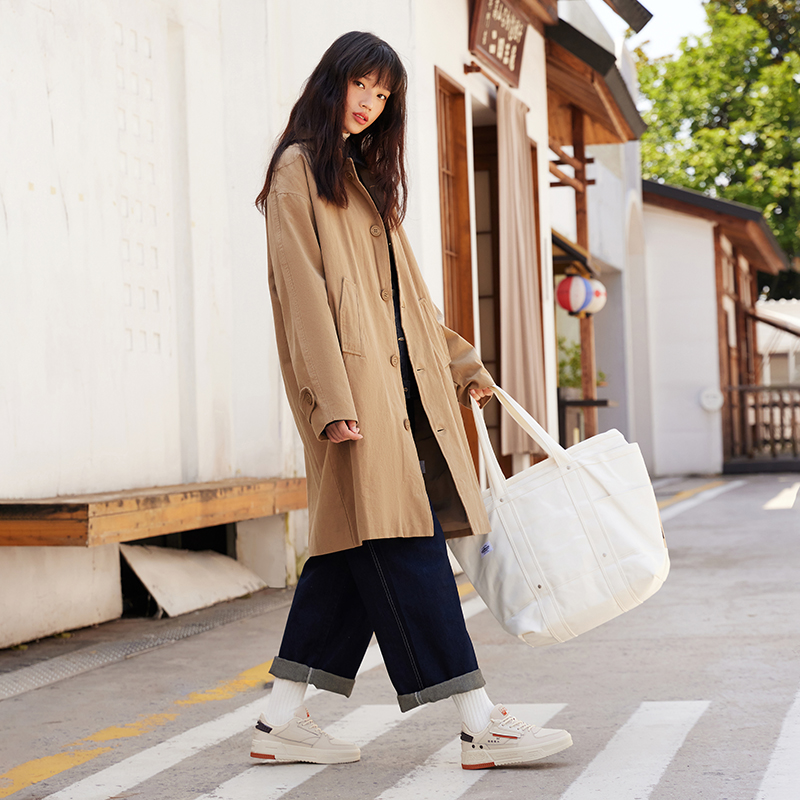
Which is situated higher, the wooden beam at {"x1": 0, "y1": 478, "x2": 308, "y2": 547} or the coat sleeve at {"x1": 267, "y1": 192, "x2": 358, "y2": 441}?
the coat sleeve at {"x1": 267, "y1": 192, "x2": 358, "y2": 441}

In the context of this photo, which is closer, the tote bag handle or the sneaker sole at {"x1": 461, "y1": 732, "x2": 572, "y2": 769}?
the sneaker sole at {"x1": 461, "y1": 732, "x2": 572, "y2": 769}

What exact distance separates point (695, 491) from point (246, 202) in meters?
8.68

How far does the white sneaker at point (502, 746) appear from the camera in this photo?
2.73 m

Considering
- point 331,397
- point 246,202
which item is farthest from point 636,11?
point 331,397

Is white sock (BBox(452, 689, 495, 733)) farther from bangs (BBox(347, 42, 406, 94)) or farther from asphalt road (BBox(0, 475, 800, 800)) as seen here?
bangs (BBox(347, 42, 406, 94))

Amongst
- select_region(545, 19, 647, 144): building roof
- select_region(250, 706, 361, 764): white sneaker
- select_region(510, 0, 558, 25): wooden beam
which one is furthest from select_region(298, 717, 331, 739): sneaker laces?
select_region(545, 19, 647, 144): building roof

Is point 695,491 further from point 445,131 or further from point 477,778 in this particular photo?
point 477,778

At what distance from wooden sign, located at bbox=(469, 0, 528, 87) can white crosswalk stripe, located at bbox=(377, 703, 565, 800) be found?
5.27 metres

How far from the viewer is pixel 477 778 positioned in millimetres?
2678

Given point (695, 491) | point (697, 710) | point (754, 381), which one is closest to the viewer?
point (697, 710)

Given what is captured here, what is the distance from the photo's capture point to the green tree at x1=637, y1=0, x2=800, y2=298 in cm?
2528

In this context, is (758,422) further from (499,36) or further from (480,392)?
(480,392)

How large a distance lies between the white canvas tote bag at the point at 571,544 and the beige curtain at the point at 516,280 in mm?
4450

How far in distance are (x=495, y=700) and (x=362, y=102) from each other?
1883 mm
